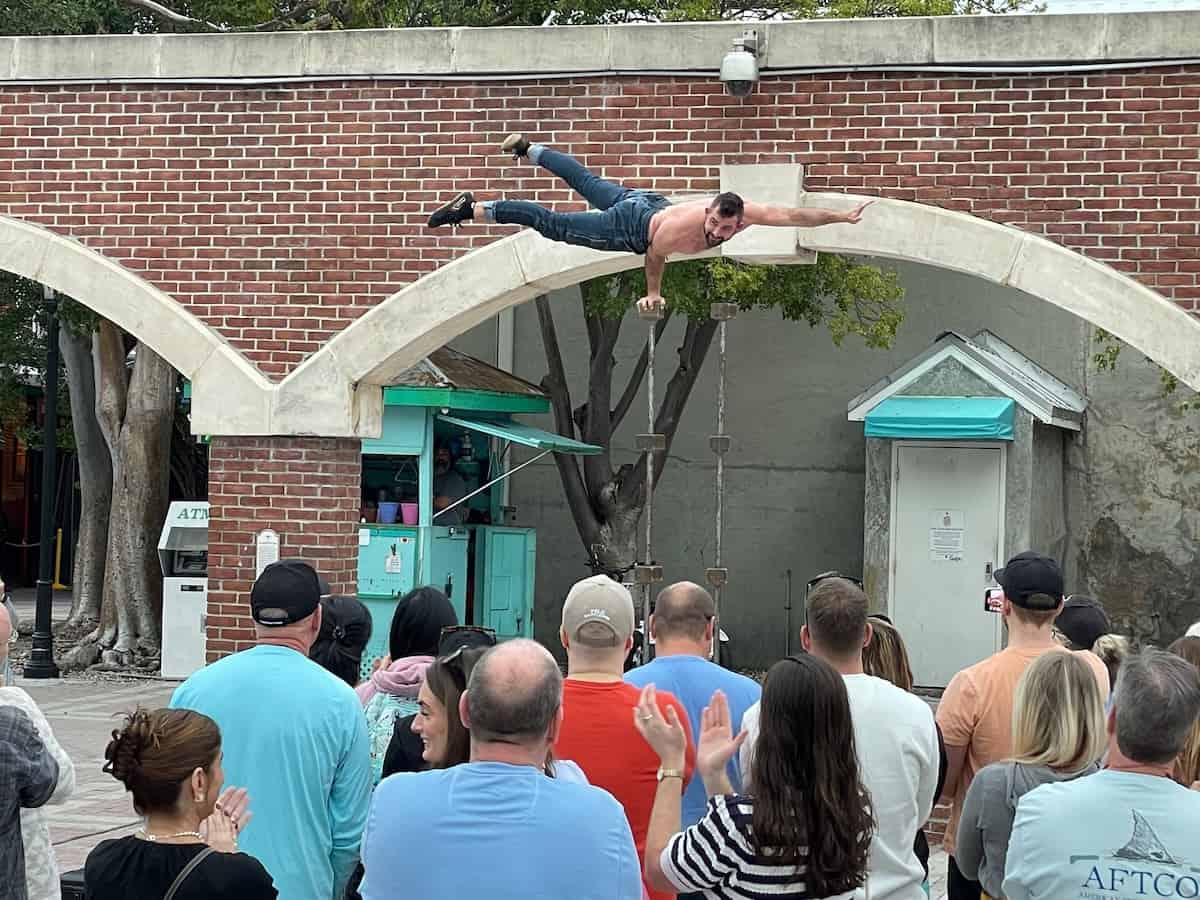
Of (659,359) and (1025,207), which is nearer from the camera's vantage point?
→ (1025,207)

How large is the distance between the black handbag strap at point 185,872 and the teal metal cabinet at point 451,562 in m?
12.7

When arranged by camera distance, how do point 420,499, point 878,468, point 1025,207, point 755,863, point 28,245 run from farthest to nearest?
point 878,468 → point 420,499 → point 28,245 → point 1025,207 → point 755,863

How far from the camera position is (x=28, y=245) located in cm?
1155

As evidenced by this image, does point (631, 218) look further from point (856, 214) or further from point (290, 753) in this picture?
point (290, 753)

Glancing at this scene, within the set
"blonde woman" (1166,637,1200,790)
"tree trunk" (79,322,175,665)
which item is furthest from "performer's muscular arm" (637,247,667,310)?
"tree trunk" (79,322,175,665)

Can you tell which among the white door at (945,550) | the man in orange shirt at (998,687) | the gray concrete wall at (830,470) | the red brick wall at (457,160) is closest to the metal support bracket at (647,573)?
Result: the white door at (945,550)

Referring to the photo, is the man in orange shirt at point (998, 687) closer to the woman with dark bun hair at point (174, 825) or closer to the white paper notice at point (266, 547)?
the woman with dark bun hair at point (174, 825)

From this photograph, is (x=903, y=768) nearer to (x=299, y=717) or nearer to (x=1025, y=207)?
(x=299, y=717)

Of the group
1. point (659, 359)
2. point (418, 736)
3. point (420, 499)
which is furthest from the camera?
point (659, 359)

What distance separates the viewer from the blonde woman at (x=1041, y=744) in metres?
4.38

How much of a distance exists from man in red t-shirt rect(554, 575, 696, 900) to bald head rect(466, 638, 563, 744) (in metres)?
0.98

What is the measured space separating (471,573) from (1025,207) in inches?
362

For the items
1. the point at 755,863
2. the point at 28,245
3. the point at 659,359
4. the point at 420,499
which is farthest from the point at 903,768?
the point at 659,359

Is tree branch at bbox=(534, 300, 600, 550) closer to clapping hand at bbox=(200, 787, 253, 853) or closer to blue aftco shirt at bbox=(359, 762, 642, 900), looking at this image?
clapping hand at bbox=(200, 787, 253, 853)
